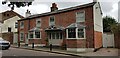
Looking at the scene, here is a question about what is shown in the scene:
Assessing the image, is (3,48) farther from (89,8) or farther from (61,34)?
(89,8)

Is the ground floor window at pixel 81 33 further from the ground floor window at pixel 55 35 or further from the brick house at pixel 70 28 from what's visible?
the ground floor window at pixel 55 35

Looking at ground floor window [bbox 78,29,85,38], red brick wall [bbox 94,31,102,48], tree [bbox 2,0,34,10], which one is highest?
tree [bbox 2,0,34,10]

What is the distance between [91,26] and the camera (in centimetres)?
2814

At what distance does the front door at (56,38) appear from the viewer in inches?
1273

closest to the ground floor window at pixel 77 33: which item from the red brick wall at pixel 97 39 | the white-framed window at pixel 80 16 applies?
the white-framed window at pixel 80 16

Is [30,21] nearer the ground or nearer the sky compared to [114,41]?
nearer the sky

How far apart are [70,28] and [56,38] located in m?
4.48

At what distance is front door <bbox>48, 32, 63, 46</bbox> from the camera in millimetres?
32331

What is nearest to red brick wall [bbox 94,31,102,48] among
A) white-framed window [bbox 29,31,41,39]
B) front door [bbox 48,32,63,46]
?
front door [bbox 48,32,63,46]

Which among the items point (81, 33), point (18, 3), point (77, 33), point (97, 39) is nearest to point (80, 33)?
point (81, 33)

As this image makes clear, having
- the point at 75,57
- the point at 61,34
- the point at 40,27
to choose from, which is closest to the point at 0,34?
the point at 40,27

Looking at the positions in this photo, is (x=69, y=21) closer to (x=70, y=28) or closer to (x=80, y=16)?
(x=70, y=28)

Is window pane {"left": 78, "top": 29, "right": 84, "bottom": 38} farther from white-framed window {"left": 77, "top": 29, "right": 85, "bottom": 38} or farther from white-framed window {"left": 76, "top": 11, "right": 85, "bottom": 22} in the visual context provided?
white-framed window {"left": 76, "top": 11, "right": 85, "bottom": 22}

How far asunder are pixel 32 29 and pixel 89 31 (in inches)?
485
